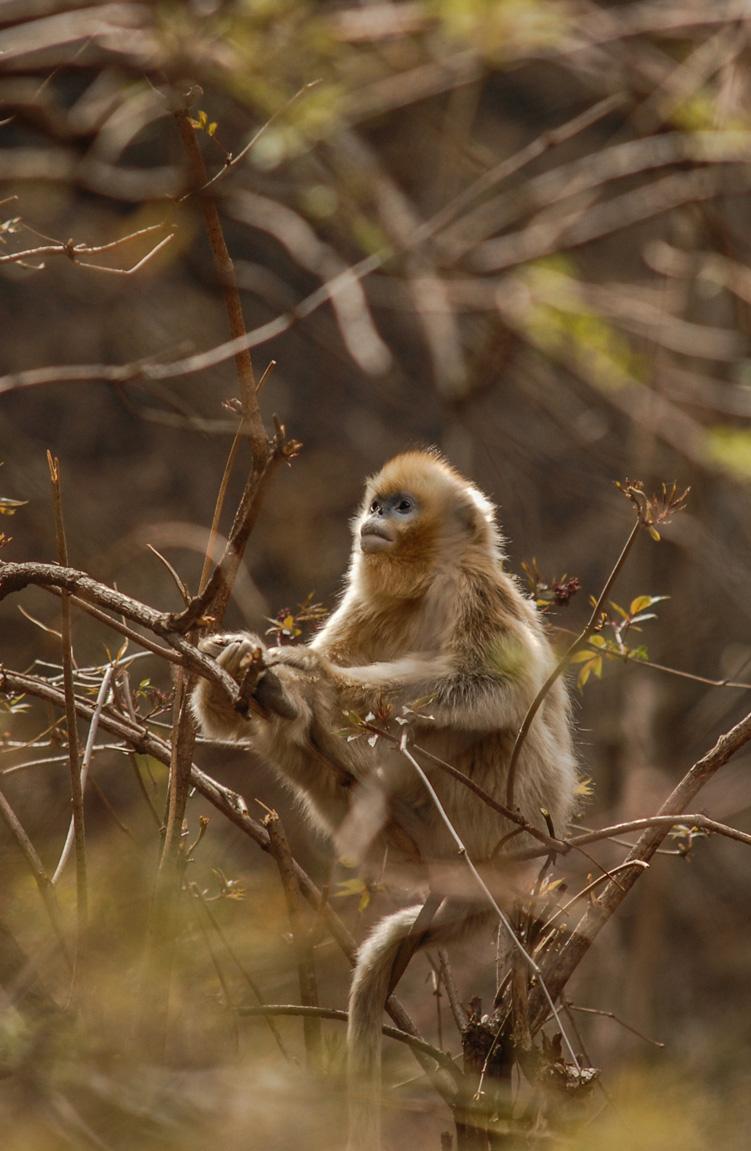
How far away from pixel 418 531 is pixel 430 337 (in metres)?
3.30

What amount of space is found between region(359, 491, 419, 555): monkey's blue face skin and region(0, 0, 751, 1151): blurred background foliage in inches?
17.0

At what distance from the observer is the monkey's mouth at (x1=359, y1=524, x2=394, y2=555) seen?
11.5 ft

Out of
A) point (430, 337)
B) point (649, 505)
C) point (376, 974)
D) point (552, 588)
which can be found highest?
point (649, 505)

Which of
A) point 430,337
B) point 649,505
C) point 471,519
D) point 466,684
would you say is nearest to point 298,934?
point 466,684

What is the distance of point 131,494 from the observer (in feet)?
25.0

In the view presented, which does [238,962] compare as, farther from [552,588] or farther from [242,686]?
[552,588]

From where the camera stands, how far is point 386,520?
358cm

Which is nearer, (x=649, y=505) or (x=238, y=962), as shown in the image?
(x=649, y=505)

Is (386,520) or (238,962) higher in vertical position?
(386,520)

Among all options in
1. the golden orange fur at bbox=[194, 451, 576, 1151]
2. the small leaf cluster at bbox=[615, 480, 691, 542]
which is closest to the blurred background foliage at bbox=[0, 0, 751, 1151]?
the golden orange fur at bbox=[194, 451, 576, 1151]

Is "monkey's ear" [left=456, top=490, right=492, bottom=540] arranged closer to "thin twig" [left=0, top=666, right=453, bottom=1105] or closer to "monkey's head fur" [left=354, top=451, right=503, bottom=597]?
"monkey's head fur" [left=354, top=451, right=503, bottom=597]

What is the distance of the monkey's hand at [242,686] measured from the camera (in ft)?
6.84

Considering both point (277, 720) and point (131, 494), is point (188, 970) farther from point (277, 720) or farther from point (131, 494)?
point (131, 494)

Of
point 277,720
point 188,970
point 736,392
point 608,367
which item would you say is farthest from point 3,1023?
point 736,392
